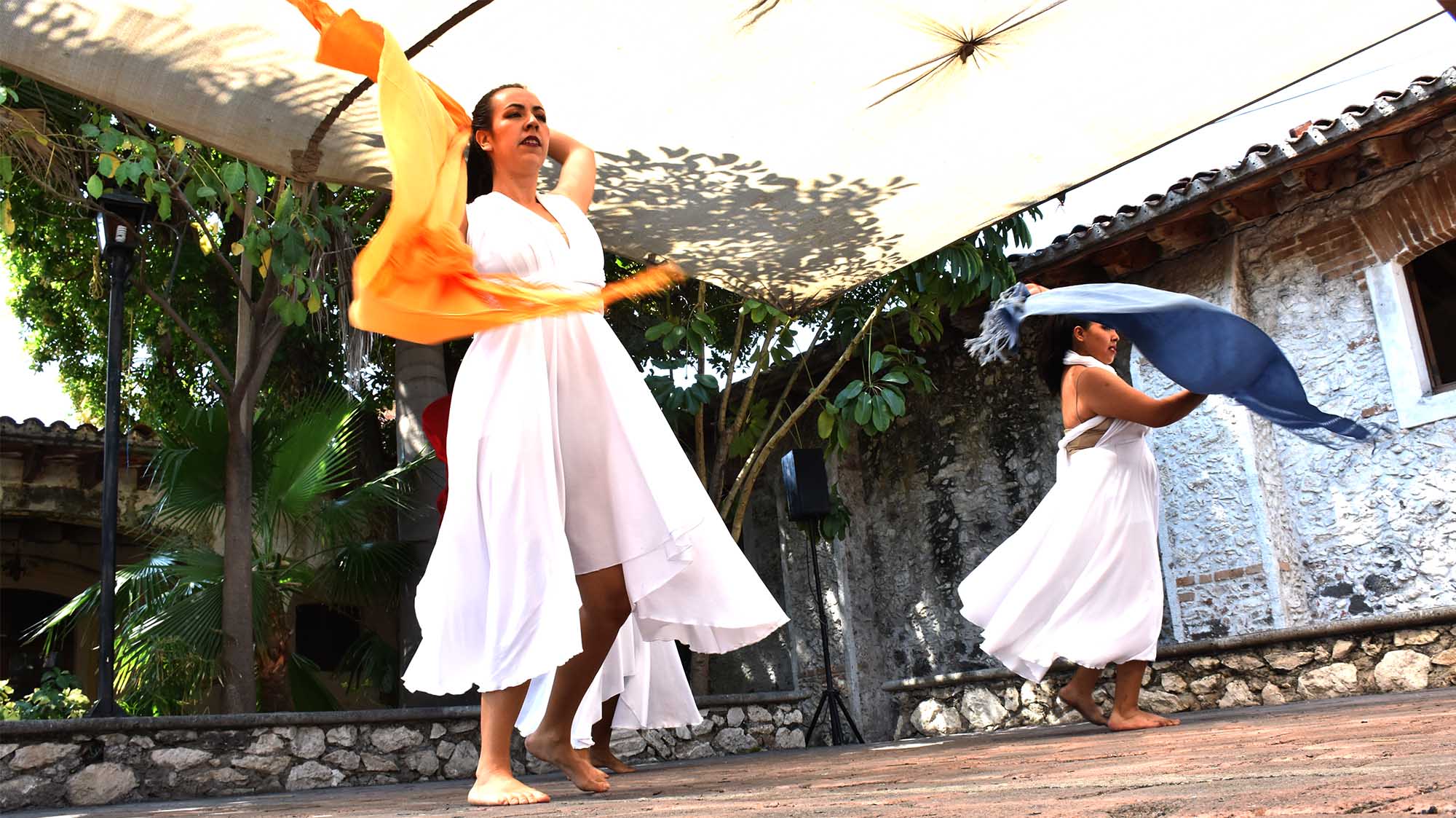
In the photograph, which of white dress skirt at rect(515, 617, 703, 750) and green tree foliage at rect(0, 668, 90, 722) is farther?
green tree foliage at rect(0, 668, 90, 722)

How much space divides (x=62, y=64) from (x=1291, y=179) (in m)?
6.71

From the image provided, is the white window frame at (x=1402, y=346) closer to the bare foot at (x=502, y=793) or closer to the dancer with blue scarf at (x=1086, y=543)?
the dancer with blue scarf at (x=1086, y=543)

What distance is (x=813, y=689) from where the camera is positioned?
1016cm

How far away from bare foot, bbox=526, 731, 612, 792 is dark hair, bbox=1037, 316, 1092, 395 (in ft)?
8.08

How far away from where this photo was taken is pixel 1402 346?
717cm

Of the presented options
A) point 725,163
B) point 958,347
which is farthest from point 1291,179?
point 725,163

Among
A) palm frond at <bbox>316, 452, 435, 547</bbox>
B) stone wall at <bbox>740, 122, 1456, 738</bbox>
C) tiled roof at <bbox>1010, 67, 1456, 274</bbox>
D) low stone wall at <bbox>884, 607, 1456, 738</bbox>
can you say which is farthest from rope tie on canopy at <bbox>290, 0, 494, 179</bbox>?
tiled roof at <bbox>1010, 67, 1456, 274</bbox>

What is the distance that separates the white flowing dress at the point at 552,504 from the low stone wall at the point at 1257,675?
408 centimetres

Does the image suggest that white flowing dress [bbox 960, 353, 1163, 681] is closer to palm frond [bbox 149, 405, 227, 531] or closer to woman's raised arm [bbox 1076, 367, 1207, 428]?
woman's raised arm [bbox 1076, 367, 1207, 428]

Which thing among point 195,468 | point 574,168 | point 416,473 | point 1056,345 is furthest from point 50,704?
point 1056,345

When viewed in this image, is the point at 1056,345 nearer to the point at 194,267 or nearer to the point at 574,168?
the point at 574,168

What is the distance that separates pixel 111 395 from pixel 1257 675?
19.3 ft

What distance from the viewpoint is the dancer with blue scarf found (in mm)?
4086

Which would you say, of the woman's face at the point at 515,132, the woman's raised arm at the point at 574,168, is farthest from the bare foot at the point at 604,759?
the woman's face at the point at 515,132
